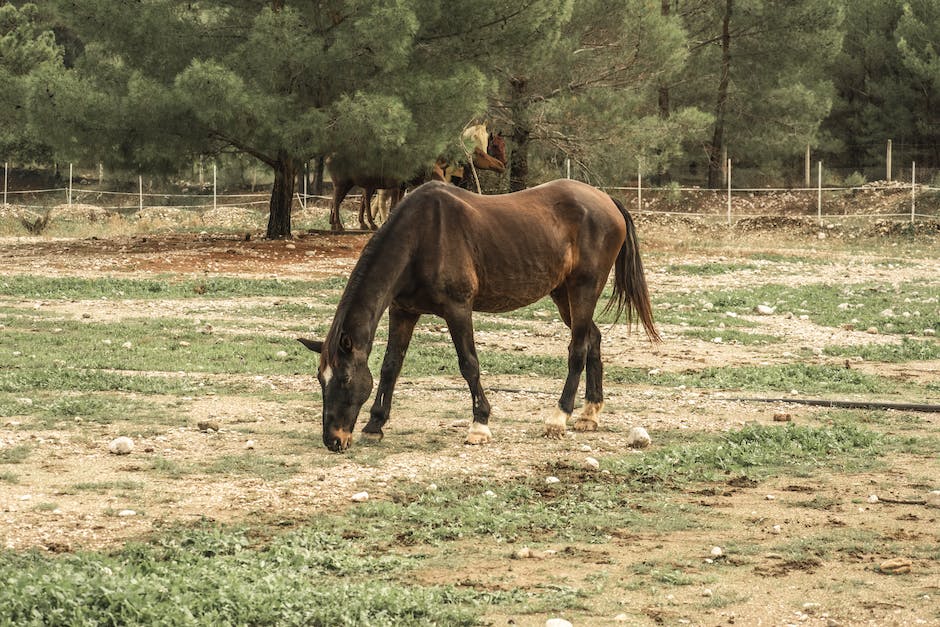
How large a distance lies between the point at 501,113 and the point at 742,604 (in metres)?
28.0

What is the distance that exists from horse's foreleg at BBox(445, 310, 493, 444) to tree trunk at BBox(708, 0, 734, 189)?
3164 cm

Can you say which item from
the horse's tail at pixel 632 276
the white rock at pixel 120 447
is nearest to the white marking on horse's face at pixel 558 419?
the horse's tail at pixel 632 276

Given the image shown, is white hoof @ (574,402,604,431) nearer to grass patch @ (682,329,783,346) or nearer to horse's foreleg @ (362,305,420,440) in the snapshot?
horse's foreleg @ (362,305,420,440)

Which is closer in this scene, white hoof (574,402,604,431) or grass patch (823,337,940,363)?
white hoof (574,402,604,431)

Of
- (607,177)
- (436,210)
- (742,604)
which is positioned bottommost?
(742,604)

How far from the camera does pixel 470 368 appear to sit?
9500 millimetres

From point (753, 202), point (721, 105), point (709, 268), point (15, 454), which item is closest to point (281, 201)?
point (709, 268)

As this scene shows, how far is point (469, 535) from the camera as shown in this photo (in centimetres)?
686

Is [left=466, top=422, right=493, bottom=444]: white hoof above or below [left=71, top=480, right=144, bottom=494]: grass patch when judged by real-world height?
above

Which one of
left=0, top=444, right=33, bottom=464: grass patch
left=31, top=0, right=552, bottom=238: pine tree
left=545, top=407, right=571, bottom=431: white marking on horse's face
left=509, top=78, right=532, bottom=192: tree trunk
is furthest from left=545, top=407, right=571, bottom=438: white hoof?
left=509, top=78, right=532, bottom=192: tree trunk

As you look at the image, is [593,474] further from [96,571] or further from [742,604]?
[96,571]

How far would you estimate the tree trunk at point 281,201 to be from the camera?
27797 mm

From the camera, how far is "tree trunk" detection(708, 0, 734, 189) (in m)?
39.6

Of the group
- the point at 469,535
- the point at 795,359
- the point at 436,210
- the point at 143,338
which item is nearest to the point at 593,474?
the point at 469,535
